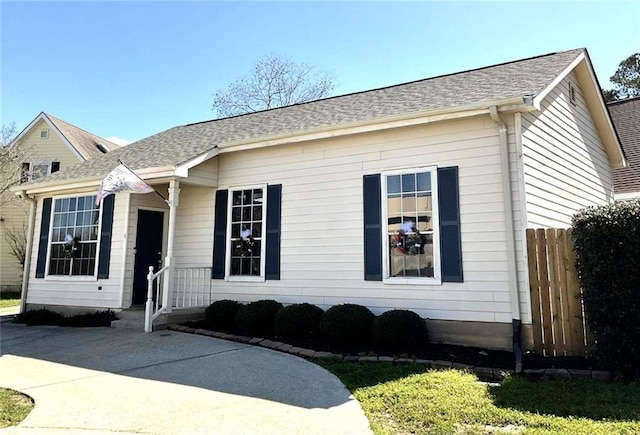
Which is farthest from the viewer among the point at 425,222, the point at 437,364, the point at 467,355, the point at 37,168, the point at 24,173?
the point at 37,168

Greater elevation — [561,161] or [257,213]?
[561,161]

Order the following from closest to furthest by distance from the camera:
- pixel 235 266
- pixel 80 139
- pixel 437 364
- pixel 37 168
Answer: pixel 437 364 < pixel 235 266 < pixel 37 168 < pixel 80 139

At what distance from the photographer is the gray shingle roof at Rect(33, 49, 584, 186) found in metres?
7.00

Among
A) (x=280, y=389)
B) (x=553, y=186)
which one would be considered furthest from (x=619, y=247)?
(x=280, y=389)

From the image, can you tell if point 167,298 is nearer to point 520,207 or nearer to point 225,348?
point 225,348

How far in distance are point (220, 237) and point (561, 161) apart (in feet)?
22.2

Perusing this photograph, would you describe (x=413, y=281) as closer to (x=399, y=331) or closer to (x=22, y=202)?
(x=399, y=331)

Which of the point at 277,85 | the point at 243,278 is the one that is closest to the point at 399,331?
the point at 243,278

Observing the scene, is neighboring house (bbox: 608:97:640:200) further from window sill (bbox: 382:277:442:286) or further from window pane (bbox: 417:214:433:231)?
window sill (bbox: 382:277:442:286)

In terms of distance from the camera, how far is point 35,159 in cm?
1875

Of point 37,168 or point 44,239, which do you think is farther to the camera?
point 37,168

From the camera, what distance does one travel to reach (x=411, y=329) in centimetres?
604

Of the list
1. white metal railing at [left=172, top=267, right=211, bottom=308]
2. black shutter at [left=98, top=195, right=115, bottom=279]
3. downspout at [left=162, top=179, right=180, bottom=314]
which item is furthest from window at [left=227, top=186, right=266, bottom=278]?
black shutter at [left=98, top=195, right=115, bottom=279]

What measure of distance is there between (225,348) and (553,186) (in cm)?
604
